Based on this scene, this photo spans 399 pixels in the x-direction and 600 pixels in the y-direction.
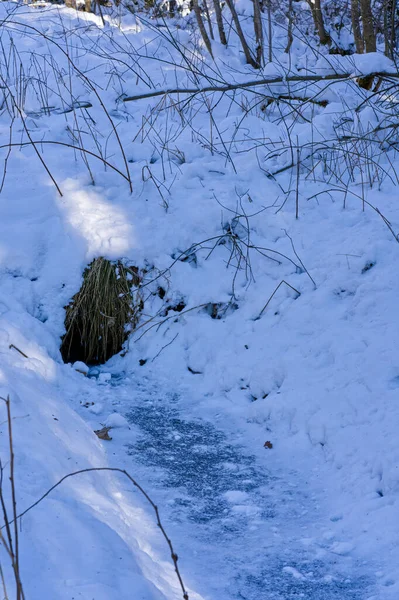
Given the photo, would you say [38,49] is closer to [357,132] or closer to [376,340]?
[357,132]

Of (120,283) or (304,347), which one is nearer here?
(304,347)

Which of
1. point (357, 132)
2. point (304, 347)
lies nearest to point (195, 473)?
point (304, 347)

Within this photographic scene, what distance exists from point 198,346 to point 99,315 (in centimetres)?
67

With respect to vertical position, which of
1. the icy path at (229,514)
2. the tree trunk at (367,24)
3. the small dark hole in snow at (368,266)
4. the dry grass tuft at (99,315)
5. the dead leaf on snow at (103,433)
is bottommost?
the icy path at (229,514)

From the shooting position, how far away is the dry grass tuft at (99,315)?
4035mm

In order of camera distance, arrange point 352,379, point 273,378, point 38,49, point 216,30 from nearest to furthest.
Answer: point 352,379 < point 273,378 < point 38,49 < point 216,30

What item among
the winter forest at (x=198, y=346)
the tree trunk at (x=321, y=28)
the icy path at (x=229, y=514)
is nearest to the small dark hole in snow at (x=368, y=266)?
the winter forest at (x=198, y=346)

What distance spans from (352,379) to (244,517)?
0.95 metres

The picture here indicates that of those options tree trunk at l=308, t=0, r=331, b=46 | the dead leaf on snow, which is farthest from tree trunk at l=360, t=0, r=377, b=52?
the dead leaf on snow

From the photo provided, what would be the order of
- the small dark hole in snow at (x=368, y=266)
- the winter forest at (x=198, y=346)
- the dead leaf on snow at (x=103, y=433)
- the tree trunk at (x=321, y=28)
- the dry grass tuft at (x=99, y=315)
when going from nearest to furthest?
the winter forest at (x=198, y=346), the dead leaf on snow at (x=103, y=433), the small dark hole in snow at (x=368, y=266), the dry grass tuft at (x=99, y=315), the tree trunk at (x=321, y=28)

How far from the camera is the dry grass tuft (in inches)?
159

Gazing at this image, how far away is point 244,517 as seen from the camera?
258cm

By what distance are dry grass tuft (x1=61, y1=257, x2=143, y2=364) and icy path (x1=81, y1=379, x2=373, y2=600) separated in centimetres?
58

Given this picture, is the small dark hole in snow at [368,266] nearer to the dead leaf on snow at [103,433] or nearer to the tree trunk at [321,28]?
the dead leaf on snow at [103,433]
